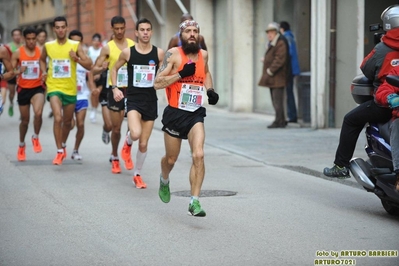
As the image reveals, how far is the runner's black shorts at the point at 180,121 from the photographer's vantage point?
8.78 metres

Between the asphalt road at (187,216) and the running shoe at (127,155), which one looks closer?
the asphalt road at (187,216)

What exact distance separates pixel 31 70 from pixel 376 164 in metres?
6.96

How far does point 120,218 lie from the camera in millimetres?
8641

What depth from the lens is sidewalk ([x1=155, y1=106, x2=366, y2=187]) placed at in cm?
1300

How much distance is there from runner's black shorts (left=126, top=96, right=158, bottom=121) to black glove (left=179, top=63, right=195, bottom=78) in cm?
243

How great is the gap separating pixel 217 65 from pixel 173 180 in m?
13.6

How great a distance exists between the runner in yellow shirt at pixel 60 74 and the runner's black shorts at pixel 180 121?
4.44 metres

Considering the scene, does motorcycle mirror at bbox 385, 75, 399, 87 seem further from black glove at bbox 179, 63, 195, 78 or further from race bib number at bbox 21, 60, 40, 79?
race bib number at bbox 21, 60, 40, 79

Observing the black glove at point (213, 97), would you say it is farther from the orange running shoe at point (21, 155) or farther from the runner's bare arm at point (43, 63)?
the orange running shoe at point (21, 155)

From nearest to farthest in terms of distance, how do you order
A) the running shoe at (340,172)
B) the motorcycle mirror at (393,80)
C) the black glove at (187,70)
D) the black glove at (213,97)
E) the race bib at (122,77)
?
the motorcycle mirror at (393,80) < the black glove at (213,97) < the black glove at (187,70) < the running shoe at (340,172) < the race bib at (122,77)

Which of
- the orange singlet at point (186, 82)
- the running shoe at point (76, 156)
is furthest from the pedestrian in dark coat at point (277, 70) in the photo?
the orange singlet at point (186, 82)

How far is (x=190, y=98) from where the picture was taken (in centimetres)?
882

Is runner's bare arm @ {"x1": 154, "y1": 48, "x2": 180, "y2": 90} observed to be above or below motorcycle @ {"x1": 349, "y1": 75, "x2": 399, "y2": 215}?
above

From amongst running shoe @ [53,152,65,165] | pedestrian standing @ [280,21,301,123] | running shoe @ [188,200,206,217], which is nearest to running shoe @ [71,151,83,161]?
running shoe @ [53,152,65,165]
